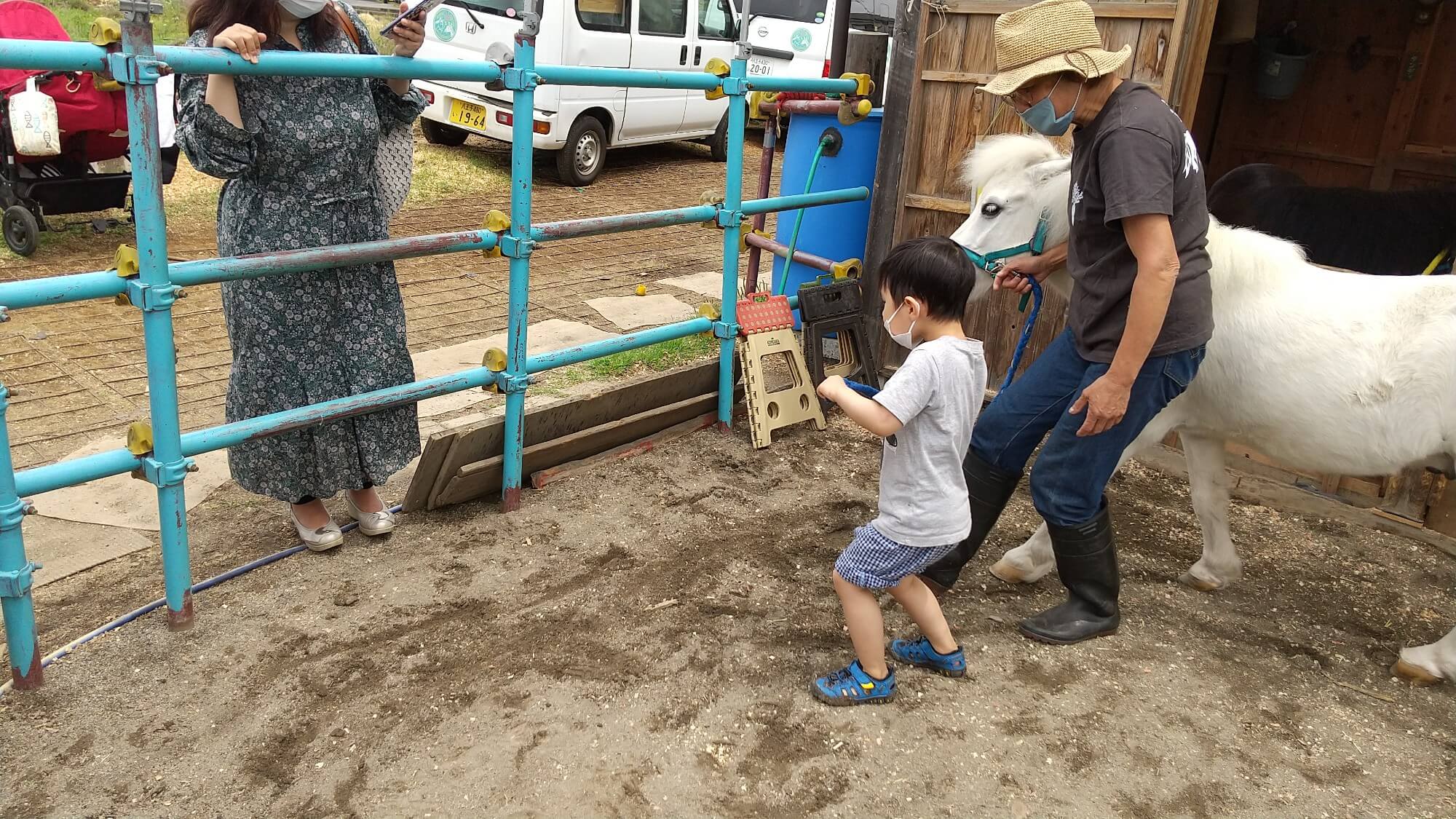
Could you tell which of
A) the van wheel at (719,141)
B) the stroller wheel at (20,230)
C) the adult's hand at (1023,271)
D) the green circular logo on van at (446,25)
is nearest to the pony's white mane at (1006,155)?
the adult's hand at (1023,271)

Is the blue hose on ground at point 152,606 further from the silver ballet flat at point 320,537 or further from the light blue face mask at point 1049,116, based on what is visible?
the light blue face mask at point 1049,116

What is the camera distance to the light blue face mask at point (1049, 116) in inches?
94.4

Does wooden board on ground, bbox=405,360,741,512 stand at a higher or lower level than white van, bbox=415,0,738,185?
lower

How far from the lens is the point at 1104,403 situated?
239 centimetres

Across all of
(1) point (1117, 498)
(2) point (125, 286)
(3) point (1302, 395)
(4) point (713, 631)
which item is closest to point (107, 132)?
(2) point (125, 286)

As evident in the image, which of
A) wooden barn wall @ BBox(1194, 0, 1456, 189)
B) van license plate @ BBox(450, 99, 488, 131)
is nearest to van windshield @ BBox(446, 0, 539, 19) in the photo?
van license plate @ BBox(450, 99, 488, 131)

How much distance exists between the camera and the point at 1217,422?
295cm

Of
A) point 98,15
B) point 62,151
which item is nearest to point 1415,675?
point 62,151

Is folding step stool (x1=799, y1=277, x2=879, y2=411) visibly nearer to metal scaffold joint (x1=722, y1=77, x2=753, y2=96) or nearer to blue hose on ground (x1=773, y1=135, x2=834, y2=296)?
blue hose on ground (x1=773, y1=135, x2=834, y2=296)

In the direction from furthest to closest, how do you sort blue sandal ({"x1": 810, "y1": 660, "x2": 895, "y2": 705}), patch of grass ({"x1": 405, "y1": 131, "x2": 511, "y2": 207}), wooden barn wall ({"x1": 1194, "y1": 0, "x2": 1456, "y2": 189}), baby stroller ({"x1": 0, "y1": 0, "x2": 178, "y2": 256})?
patch of grass ({"x1": 405, "y1": 131, "x2": 511, "y2": 207}) < wooden barn wall ({"x1": 1194, "y1": 0, "x2": 1456, "y2": 189}) < baby stroller ({"x1": 0, "y1": 0, "x2": 178, "y2": 256}) < blue sandal ({"x1": 810, "y1": 660, "x2": 895, "y2": 705})

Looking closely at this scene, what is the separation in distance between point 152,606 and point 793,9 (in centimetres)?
1003

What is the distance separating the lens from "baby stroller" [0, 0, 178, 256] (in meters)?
5.62

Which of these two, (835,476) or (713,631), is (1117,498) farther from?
(713,631)

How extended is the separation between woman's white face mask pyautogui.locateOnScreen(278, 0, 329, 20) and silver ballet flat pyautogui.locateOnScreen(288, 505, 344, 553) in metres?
1.37
